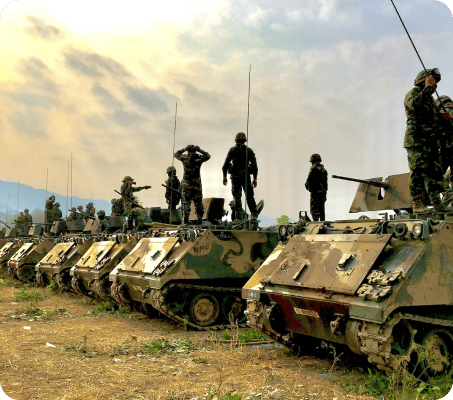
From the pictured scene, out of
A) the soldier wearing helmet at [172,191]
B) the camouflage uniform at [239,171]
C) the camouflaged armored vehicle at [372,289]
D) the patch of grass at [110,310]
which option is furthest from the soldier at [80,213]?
the camouflaged armored vehicle at [372,289]

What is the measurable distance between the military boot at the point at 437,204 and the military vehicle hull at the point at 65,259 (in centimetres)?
1146

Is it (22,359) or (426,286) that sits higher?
(426,286)

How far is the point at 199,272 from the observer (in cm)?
969

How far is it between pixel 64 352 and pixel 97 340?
1.08 metres

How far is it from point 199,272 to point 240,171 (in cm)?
350

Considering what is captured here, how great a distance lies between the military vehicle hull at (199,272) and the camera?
9.52m

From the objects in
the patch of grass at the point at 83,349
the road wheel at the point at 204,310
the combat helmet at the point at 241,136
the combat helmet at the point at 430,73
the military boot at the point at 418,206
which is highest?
the combat helmet at the point at 241,136

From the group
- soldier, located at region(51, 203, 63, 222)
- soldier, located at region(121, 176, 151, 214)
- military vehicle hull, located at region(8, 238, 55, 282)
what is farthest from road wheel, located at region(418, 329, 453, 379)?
soldier, located at region(51, 203, 63, 222)

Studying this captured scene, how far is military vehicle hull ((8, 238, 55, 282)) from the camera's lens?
1958 cm

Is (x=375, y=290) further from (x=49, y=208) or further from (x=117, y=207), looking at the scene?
(x=49, y=208)

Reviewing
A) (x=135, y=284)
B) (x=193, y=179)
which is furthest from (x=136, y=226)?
(x=135, y=284)

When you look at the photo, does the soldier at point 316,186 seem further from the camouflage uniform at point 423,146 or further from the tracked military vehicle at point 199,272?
the camouflage uniform at point 423,146

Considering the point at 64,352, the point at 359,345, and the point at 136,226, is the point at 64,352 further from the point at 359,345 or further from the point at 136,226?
the point at 136,226

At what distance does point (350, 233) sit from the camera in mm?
6652
